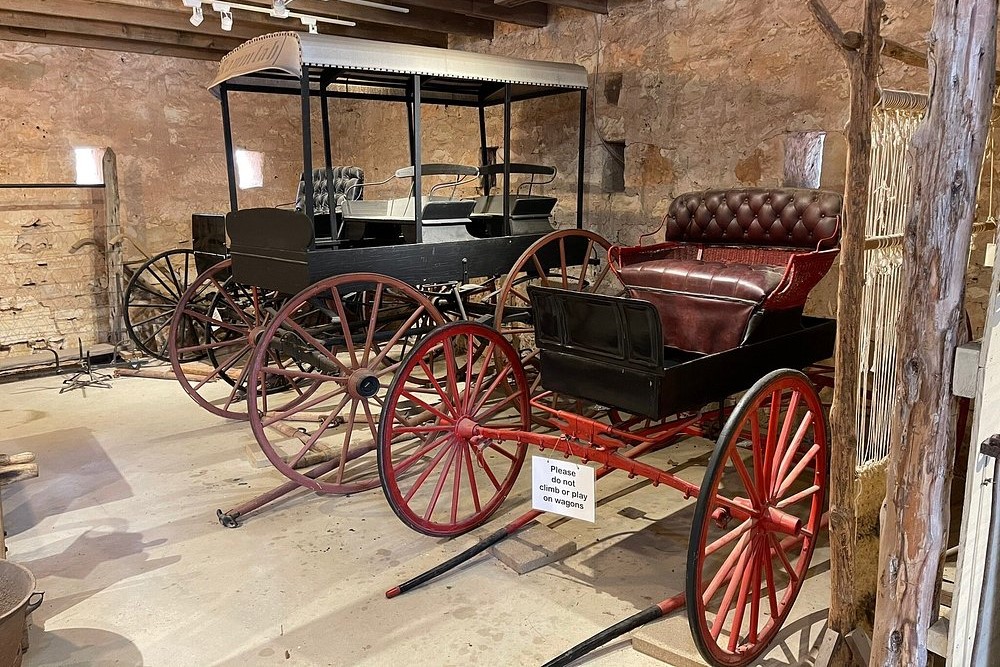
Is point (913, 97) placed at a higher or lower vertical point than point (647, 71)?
lower

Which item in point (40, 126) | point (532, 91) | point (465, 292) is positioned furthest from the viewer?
point (40, 126)

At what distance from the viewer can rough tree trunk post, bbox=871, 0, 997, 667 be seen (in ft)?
5.37

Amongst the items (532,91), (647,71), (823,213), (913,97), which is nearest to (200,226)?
(532,91)

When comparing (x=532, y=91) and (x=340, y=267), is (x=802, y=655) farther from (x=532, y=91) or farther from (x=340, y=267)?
(x=532, y=91)

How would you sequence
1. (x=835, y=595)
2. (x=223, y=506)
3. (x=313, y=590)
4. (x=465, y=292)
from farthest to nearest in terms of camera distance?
1. (x=465, y=292)
2. (x=223, y=506)
3. (x=313, y=590)
4. (x=835, y=595)

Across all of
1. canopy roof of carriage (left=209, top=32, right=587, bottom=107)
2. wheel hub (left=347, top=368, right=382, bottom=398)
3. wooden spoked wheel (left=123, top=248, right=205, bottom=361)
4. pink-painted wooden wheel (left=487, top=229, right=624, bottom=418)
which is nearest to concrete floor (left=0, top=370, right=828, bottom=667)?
wheel hub (left=347, top=368, right=382, bottom=398)

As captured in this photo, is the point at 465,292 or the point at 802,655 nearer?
the point at 802,655

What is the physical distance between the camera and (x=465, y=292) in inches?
181

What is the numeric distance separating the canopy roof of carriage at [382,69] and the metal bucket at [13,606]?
2390 mm

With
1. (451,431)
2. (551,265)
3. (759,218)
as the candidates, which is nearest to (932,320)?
(451,431)

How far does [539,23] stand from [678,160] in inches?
65.3

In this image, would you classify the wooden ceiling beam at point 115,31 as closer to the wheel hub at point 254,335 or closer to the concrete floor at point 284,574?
the wheel hub at point 254,335

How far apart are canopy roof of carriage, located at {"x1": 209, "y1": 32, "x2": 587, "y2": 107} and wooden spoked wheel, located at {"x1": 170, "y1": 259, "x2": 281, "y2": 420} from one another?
125 centimetres

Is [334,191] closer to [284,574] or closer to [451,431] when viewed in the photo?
[451,431]
